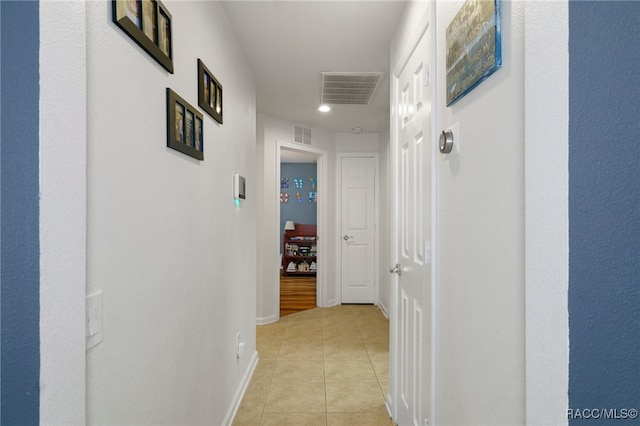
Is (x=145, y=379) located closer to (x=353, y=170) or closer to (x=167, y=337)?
(x=167, y=337)

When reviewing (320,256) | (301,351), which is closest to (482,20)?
(301,351)

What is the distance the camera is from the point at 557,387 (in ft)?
2.22

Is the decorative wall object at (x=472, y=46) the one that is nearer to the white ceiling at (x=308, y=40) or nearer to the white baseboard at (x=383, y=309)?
the white ceiling at (x=308, y=40)

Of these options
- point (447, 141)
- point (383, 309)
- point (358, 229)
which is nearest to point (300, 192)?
point (358, 229)

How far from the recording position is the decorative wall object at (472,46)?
0.95 metres

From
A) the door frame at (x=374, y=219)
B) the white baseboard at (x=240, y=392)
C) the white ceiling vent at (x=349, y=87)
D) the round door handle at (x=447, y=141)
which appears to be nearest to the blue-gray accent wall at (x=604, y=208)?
the round door handle at (x=447, y=141)

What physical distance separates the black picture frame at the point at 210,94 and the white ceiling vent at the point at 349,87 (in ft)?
4.30

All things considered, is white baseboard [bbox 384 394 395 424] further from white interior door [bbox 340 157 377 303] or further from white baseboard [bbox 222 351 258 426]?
white interior door [bbox 340 157 377 303]

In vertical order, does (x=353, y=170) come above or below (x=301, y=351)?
above

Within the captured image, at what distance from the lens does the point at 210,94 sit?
182 centimetres

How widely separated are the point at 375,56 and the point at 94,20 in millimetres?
2225

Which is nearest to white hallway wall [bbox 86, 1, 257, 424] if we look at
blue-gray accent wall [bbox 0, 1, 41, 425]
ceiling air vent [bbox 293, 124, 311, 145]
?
blue-gray accent wall [bbox 0, 1, 41, 425]

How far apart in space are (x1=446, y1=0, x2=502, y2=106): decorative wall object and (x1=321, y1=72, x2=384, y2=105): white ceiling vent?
184 centimetres

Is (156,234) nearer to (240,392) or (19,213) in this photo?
(19,213)
